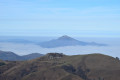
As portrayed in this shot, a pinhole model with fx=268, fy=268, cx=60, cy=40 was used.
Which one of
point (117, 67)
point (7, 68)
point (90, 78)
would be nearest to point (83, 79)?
point (90, 78)

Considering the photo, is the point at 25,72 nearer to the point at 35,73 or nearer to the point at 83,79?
the point at 35,73

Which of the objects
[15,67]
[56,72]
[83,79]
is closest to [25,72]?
[15,67]

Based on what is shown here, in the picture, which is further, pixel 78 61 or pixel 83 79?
pixel 78 61

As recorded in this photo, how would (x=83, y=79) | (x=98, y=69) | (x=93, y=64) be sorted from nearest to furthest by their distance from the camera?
(x=83, y=79) → (x=98, y=69) → (x=93, y=64)

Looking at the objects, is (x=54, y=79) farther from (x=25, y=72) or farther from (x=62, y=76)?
(x=25, y=72)

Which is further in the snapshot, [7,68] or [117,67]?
[7,68]

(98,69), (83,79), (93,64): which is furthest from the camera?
(93,64)
